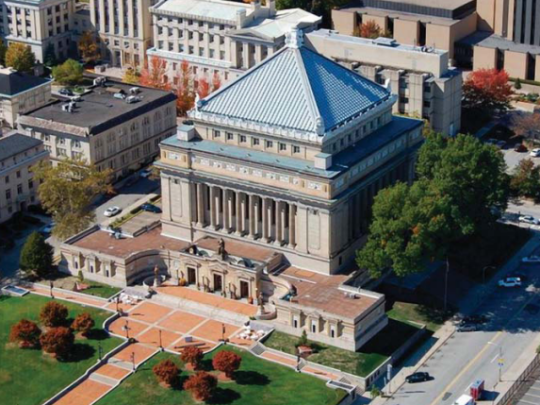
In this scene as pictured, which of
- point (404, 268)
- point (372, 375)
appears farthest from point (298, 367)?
point (404, 268)

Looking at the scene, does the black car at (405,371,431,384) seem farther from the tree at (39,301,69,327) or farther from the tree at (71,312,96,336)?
the tree at (39,301,69,327)

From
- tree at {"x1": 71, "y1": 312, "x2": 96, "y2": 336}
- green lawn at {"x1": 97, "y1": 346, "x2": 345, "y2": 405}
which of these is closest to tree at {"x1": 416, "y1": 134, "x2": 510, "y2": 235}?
green lawn at {"x1": 97, "y1": 346, "x2": 345, "y2": 405}

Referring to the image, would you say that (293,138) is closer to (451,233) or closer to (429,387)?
(451,233)

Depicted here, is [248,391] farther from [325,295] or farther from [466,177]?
[466,177]

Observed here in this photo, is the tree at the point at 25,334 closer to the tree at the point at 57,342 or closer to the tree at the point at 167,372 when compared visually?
the tree at the point at 57,342

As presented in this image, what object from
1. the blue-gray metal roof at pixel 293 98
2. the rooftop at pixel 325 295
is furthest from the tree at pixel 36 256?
the rooftop at pixel 325 295

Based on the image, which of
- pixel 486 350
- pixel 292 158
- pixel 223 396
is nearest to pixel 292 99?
pixel 292 158
